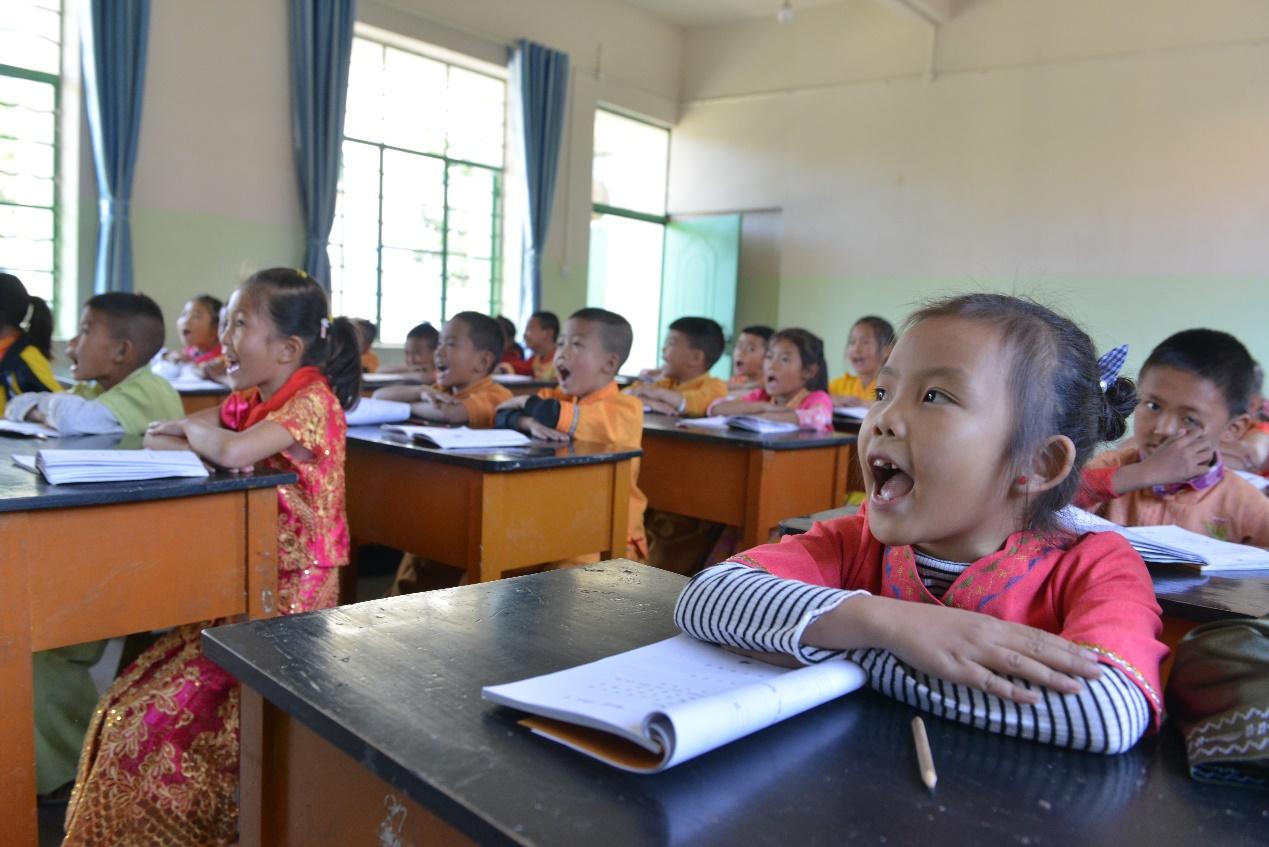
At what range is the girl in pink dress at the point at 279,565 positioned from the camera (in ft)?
4.97

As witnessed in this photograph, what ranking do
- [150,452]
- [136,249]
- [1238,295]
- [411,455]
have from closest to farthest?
[150,452] → [411,455] → [136,249] → [1238,295]

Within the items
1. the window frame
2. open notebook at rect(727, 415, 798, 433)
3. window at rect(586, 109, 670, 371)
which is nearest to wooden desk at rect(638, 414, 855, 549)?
open notebook at rect(727, 415, 798, 433)

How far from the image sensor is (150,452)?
1.83 meters

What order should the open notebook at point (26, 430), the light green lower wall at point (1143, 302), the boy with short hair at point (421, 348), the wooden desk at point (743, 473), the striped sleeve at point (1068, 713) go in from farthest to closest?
the light green lower wall at point (1143, 302)
the boy with short hair at point (421, 348)
the wooden desk at point (743, 473)
the open notebook at point (26, 430)
the striped sleeve at point (1068, 713)

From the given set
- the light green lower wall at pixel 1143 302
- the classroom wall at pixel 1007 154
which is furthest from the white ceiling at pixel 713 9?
the light green lower wall at pixel 1143 302

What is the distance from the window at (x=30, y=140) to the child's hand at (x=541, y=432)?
4.35m

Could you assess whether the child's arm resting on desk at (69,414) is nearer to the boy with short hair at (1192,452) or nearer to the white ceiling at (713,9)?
the boy with short hair at (1192,452)

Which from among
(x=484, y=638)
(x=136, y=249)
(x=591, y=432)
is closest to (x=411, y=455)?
(x=591, y=432)

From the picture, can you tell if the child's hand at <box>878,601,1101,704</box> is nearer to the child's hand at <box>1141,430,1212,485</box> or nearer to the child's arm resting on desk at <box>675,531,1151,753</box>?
the child's arm resting on desk at <box>675,531,1151,753</box>

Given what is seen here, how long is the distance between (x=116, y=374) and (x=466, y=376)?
1276 millimetres

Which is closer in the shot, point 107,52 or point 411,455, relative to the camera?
point 411,455

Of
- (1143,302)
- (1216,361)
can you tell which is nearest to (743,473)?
(1216,361)

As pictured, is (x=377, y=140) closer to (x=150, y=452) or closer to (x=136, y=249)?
(x=136, y=249)

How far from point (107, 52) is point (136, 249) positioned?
119 centimetres
